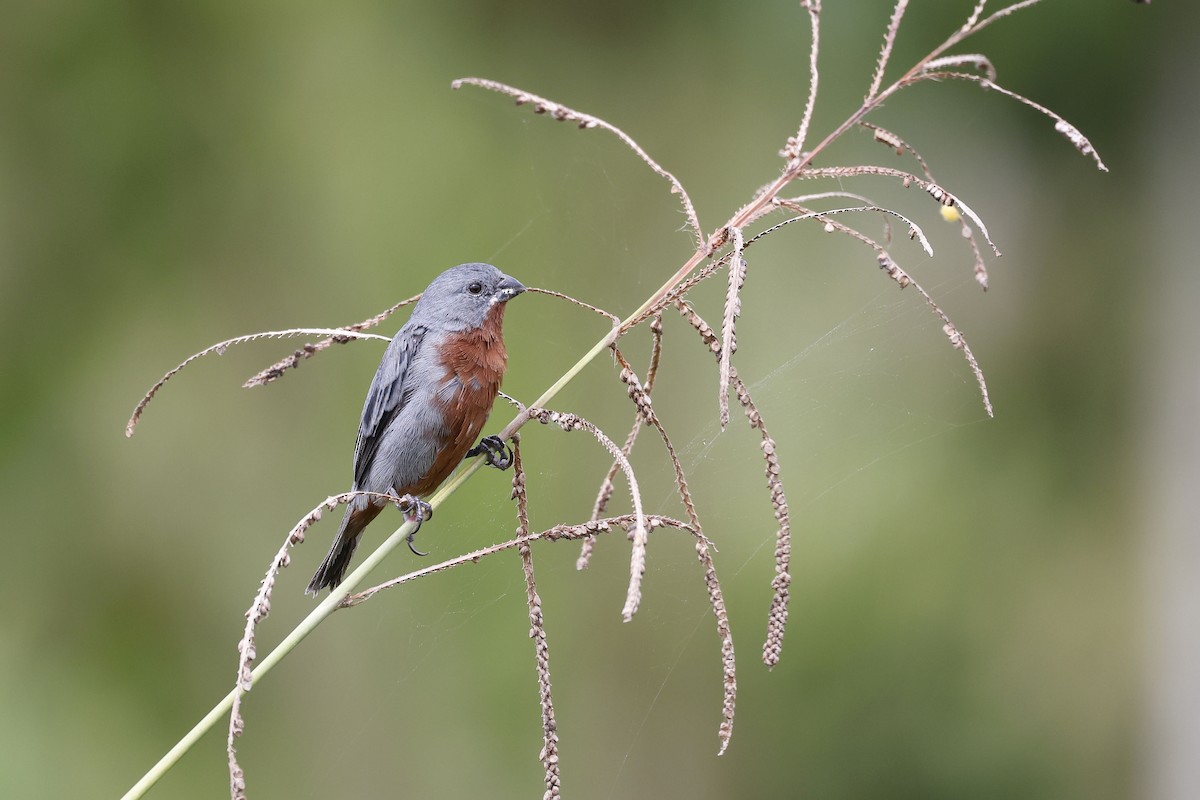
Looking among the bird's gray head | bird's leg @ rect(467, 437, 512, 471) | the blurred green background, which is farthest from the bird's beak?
the blurred green background

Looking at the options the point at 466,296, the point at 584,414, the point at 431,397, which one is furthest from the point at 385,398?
the point at 584,414

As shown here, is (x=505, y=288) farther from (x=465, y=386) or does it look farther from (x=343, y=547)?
(x=343, y=547)

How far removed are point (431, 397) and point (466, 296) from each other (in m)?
0.25

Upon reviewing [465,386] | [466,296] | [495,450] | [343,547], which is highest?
[466,296]

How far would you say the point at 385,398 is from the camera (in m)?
2.38

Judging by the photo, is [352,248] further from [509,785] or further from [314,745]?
[509,785]

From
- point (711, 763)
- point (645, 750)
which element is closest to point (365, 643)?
point (645, 750)

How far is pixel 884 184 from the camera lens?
3.85 meters

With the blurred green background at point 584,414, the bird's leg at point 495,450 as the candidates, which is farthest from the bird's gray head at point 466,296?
the blurred green background at point 584,414

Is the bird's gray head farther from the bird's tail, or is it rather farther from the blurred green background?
the blurred green background

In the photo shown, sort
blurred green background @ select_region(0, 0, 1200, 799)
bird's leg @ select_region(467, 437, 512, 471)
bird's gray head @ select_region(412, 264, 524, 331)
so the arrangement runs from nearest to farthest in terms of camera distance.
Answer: bird's leg @ select_region(467, 437, 512, 471) < bird's gray head @ select_region(412, 264, 524, 331) < blurred green background @ select_region(0, 0, 1200, 799)

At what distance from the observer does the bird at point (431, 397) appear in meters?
2.24

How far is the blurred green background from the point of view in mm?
3791

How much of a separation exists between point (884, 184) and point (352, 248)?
197cm
